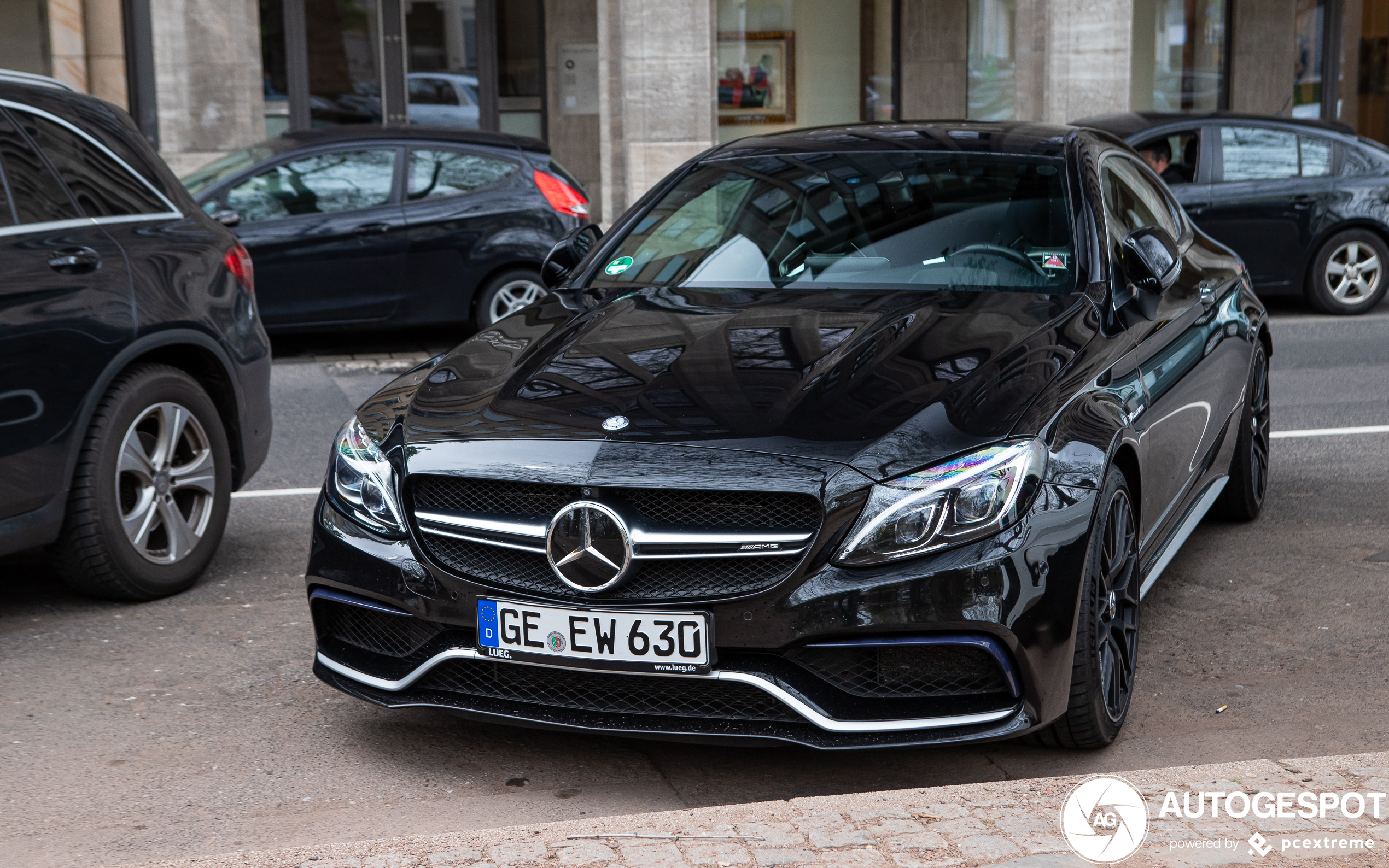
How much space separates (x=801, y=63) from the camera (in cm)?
2069

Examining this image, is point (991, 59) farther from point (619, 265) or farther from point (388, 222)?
point (619, 265)

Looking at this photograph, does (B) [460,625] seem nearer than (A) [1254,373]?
Yes

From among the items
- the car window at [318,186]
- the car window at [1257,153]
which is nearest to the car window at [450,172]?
the car window at [318,186]

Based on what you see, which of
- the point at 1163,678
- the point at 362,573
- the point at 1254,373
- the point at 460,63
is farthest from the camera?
the point at 460,63

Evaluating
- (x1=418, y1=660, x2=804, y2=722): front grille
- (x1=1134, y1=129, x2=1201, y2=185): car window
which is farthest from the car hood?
(x1=1134, y1=129, x2=1201, y2=185): car window

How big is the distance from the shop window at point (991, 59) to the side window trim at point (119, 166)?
15.6 metres

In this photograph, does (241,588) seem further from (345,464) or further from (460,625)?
(460,625)

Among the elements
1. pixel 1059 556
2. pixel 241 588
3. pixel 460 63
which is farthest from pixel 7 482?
pixel 460 63

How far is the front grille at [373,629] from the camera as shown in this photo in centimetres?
385

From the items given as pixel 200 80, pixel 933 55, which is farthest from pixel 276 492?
pixel 933 55

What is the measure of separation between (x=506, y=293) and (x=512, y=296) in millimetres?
60

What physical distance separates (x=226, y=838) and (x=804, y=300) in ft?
7.14

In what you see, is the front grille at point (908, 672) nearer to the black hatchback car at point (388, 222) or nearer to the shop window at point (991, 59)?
the black hatchback car at point (388, 222)

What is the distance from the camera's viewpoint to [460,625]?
148 inches
